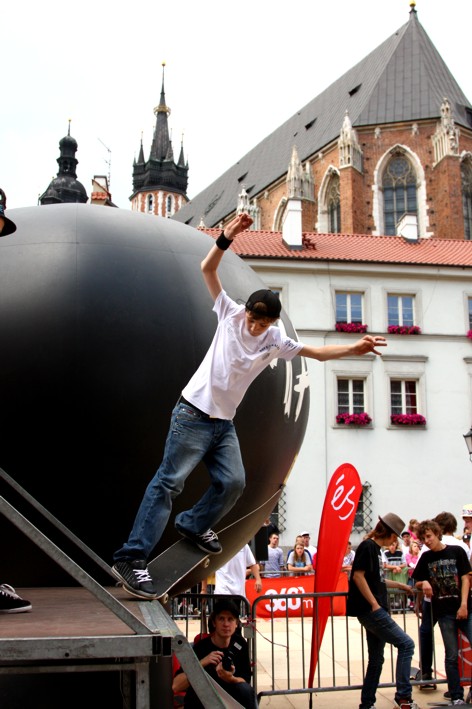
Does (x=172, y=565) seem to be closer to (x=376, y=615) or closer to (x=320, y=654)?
(x=376, y=615)

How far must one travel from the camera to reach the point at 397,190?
46594 mm

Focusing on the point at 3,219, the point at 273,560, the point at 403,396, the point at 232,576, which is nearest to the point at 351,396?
the point at 403,396

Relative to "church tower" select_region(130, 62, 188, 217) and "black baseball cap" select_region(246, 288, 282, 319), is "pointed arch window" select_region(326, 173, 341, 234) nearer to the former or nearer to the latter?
"black baseball cap" select_region(246, 288, 282, 319)

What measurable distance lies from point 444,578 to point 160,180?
96.5 m

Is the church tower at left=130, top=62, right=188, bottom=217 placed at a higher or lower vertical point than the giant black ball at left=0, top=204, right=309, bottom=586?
higher

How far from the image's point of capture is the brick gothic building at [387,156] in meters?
45.0

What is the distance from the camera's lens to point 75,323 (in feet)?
13.4

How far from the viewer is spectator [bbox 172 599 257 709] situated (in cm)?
522

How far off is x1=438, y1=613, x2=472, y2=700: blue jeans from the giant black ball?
3.50 m

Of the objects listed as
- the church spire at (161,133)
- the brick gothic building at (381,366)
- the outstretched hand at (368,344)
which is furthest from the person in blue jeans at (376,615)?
the church spire at (161,133)

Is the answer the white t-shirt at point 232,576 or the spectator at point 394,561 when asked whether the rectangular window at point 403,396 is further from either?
the white t-shirt at point 232,576

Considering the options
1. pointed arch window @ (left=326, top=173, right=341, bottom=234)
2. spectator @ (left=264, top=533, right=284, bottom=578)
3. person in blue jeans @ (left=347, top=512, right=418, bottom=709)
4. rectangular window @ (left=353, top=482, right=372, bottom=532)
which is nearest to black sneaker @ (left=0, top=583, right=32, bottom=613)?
person in blue jeans @ (left=347, top=512, right=418, bottom=709)

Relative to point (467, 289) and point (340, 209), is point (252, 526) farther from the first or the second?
point (340, 209)

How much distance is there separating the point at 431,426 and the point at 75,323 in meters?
23.6
